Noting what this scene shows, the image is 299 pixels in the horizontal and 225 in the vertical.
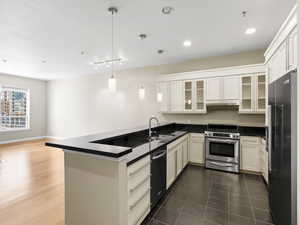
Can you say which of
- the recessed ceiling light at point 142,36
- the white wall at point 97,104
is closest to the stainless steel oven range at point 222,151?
the white wall at point 97,104

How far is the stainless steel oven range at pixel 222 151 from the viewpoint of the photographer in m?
3.48

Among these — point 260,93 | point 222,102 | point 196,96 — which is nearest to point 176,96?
point 196,96

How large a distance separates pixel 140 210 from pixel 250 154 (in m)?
2.90

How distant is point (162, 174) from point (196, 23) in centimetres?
261

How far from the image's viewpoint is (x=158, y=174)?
2.23 m

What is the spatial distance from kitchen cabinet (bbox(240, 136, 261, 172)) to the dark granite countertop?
173mm

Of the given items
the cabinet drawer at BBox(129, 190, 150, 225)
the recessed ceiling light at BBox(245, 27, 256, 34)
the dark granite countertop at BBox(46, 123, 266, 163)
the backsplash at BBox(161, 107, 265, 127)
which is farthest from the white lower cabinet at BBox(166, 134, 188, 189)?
the recessed ceiling light at BBox(245, 27, 256, 34)

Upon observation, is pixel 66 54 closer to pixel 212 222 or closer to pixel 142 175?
pixel 142 175

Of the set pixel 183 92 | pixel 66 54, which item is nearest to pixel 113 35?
pixel 66 54

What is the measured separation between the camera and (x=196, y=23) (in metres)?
2.67

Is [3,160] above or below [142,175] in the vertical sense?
below

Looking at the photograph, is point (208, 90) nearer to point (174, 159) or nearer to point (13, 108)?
point (174, 159)

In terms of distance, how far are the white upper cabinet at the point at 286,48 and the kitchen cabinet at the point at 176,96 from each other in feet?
7.22

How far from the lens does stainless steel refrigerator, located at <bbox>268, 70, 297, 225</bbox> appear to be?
131 centimetres
